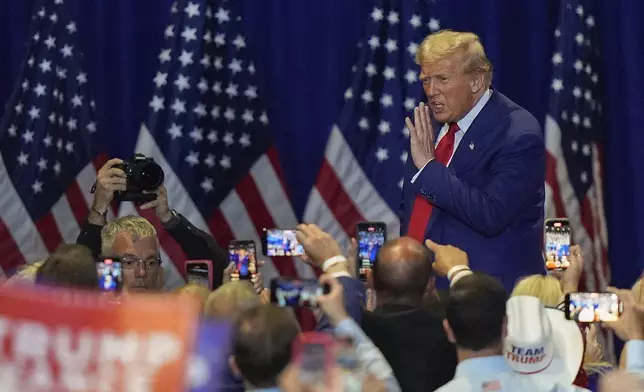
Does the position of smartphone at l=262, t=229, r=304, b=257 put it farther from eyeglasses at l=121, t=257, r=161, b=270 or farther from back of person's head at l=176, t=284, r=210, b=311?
back of person's head at l=176, t=284, r=210, b=311

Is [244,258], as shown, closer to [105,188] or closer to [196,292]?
[105,188]

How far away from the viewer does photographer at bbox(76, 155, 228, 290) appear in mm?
5195

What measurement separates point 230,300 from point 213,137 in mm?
3722

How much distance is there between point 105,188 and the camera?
18.4ft

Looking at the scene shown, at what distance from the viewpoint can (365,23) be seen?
7.25 m

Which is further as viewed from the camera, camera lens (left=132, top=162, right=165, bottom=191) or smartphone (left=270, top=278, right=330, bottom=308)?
camera lens (left=132, top=162, right=165, bottom=191)

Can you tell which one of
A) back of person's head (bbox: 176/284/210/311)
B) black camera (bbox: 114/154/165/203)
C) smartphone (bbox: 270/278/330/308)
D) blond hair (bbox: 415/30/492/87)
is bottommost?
back of person's head (bbox: 176/284/210/311)

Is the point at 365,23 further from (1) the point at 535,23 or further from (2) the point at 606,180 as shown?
(2) the point at 606,180

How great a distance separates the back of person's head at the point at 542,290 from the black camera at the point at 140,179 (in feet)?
7.20

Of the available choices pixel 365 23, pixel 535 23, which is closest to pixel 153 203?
pixel 365 23

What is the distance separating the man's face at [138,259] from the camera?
5121mm

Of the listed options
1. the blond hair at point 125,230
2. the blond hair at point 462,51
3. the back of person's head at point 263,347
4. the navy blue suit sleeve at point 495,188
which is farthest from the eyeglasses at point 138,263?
the back of person's head at point 263,347

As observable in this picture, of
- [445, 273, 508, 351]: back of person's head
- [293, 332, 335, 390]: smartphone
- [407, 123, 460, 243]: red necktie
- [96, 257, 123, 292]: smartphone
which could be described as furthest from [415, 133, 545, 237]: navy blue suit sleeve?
[293, 332, 335, 390]: smartphone

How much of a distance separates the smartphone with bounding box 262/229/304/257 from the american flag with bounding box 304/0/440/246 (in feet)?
5.52
